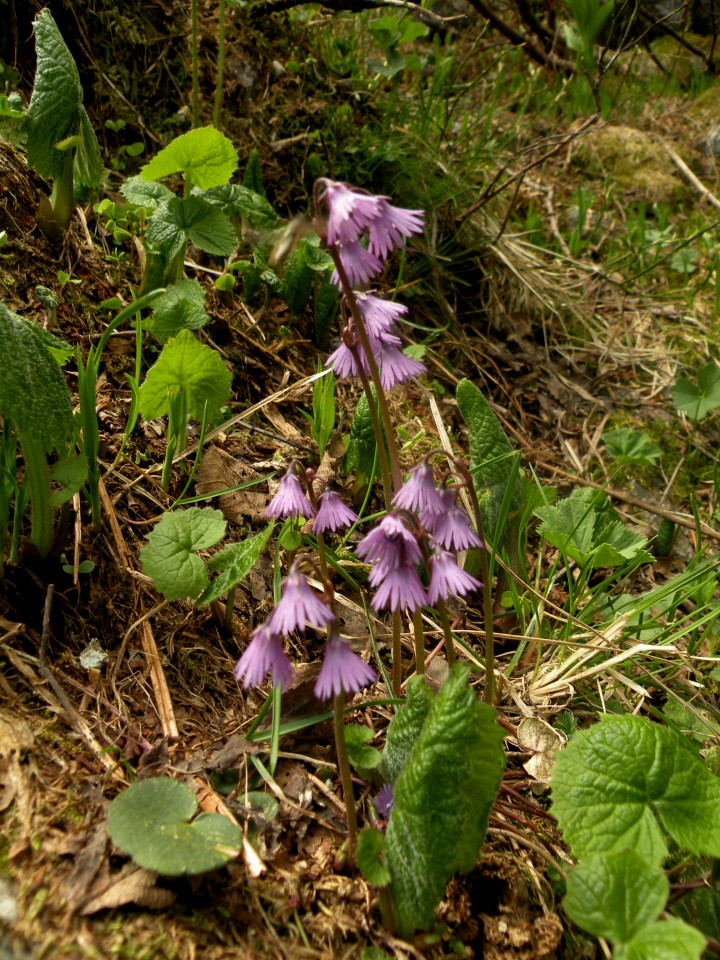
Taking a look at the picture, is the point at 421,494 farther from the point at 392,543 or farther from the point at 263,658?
the point at 263,658

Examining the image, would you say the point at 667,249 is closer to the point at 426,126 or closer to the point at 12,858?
the point at 426,126

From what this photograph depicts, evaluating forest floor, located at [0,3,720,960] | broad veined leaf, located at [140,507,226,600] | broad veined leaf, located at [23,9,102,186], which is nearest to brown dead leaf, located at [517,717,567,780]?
forest floor, located at [0,3,720,960]

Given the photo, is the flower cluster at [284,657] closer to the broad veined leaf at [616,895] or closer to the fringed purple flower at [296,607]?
the fringed purple flower at [296,607]

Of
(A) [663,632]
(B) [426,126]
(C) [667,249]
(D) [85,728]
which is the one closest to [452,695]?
(D) [85,728]

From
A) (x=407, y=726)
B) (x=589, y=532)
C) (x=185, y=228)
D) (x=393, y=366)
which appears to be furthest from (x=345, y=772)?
(x=185, y=228)

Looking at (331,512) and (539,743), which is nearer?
(331,512)

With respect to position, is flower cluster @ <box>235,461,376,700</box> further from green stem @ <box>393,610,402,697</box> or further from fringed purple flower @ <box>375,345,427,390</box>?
fringed purple flower @ <box>375,345,427,390</box>
